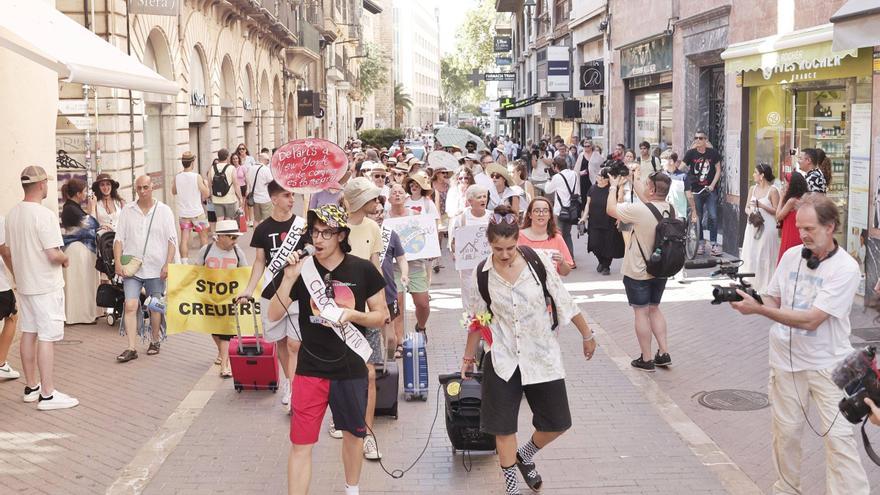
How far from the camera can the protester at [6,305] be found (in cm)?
852

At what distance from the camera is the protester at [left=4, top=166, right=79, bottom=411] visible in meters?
8.23

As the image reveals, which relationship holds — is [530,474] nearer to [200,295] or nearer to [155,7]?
[200,295]

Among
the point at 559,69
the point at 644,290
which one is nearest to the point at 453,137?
the point at 559,69

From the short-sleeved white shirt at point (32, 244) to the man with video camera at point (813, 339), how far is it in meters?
5.59

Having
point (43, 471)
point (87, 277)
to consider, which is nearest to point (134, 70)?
point (87, 277)

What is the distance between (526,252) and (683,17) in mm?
15068

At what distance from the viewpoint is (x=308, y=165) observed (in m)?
8.19

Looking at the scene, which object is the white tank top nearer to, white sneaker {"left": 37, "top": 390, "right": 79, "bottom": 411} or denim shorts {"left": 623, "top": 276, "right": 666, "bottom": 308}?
A: white sneaker {"left": 37, "top": 390, "right": 79, "bottom": 411}

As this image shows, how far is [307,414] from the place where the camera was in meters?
5.55

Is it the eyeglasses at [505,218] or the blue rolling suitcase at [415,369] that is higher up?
the eyeglasses at [505,218]

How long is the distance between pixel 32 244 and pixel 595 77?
2123cm

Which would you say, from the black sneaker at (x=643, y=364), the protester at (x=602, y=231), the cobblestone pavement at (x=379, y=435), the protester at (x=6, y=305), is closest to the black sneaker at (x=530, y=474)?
the cobblestone pavement at (x=379, y=435)

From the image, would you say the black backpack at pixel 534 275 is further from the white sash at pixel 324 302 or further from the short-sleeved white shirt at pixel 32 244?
the short-sleeved white shirt at pixel 32 244

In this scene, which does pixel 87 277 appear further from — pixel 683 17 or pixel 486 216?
pixel 683 17
